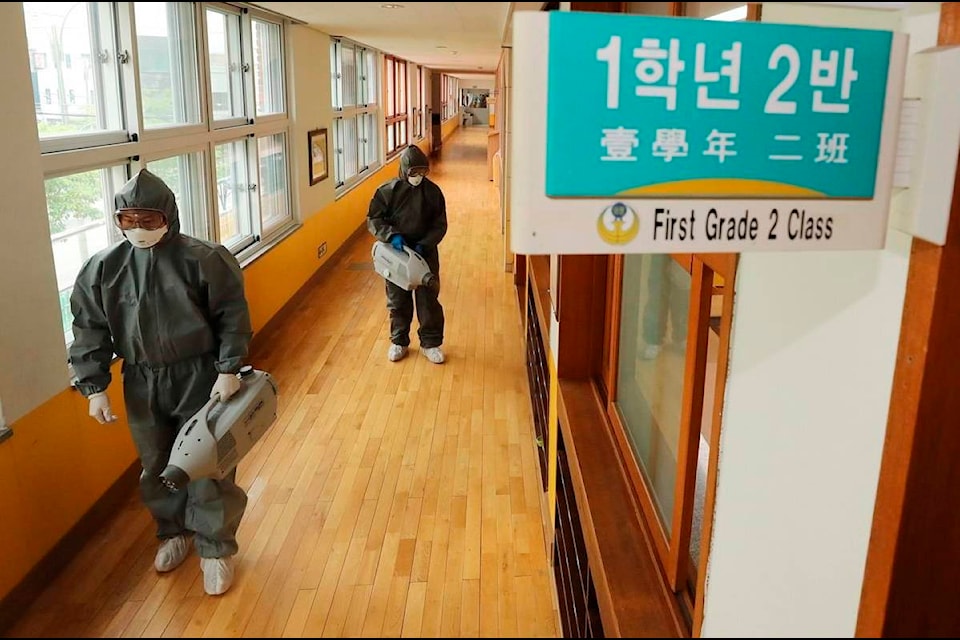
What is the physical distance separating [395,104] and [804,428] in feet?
38.9

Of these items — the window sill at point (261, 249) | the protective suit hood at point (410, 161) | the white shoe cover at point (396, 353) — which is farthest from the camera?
the white shoe cover at point (396, 353)

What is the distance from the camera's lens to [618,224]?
0.78m

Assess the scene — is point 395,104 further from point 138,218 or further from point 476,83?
point 476,83

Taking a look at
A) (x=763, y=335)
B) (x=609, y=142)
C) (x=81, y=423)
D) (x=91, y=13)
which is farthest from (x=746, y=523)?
(x=91, y=13)

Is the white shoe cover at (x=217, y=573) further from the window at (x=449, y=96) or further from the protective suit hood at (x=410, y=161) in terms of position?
the window at (x=449, y=96)

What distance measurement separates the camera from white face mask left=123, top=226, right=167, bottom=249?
6.76 ft

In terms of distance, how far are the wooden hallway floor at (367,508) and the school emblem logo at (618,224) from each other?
507 millimetres

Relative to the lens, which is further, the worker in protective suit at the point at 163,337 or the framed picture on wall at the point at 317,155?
the framed picture on wall at the point at 317,155

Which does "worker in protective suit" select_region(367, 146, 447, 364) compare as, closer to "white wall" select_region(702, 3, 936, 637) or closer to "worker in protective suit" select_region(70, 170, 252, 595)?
"worker in protective suit" select_region(70, 170, 252, 595)

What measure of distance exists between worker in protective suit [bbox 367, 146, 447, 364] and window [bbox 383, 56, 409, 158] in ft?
22.7

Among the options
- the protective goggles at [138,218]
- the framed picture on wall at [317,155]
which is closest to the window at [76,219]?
the protective goggles at [138,218]

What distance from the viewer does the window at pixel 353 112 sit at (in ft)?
25.5

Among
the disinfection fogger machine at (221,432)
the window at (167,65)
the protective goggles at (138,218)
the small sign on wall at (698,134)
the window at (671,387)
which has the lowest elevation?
the disinfection fogger machine at (221,432)

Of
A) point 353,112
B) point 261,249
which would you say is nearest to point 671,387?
point 261,249
